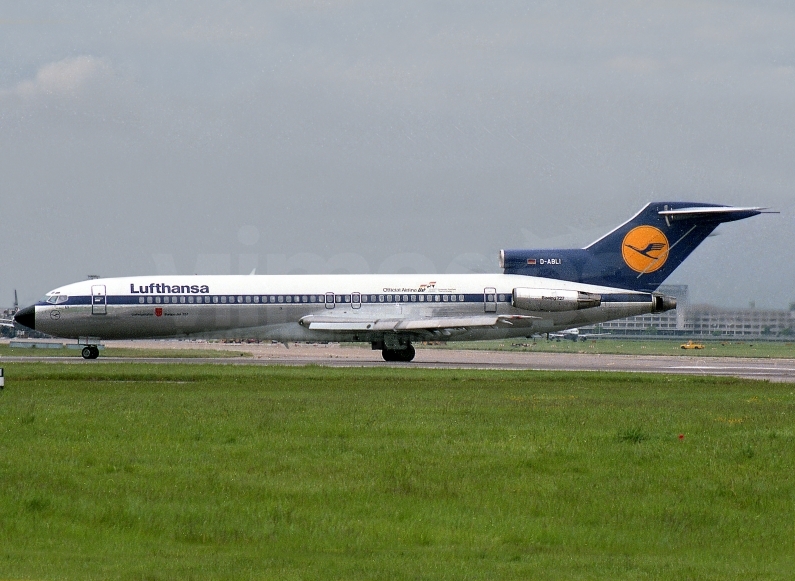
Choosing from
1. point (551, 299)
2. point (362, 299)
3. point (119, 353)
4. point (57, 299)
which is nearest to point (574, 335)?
point (119, 353)

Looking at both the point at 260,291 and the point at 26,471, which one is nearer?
the point at 26,471

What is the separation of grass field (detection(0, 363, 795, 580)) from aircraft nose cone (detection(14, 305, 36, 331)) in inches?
1088

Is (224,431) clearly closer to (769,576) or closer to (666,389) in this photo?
(769,576)

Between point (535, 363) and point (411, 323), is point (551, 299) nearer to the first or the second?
point (535, 363)

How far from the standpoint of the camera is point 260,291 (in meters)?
49.5

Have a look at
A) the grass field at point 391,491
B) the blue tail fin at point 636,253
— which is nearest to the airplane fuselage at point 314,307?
the blue tail fin at point 636,253

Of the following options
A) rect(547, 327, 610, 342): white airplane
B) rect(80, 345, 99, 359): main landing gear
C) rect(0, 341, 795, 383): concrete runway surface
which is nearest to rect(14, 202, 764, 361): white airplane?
rect(80, 345, 99, 359): main landing gear

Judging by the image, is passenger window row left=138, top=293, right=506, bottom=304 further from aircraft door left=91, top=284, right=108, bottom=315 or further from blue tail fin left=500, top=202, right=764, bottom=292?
aircraft door left=91, top=284, right=108, bottom=315

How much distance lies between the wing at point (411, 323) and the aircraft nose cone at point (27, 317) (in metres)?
12.8

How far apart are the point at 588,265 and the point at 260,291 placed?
597 inches

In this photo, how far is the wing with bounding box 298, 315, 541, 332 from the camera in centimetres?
4781

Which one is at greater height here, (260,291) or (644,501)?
(260,291)

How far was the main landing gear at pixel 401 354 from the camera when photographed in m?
50.2

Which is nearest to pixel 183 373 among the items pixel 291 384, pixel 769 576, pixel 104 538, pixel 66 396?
pixel 291 384
